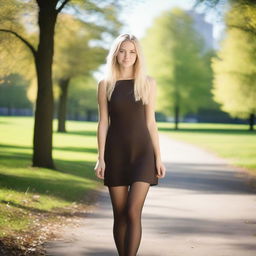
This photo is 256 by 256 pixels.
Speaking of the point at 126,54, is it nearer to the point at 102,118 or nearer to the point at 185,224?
the point at 102,118

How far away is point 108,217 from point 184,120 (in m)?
78.0

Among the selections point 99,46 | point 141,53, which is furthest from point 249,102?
point 141,53

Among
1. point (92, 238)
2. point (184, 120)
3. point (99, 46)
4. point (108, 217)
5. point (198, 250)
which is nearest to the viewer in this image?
point (198, 250)

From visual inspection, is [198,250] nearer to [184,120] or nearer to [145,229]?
[145,229]

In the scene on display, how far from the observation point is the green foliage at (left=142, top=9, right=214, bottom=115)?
1918 inches

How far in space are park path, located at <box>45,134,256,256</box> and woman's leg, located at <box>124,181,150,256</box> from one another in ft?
4.70

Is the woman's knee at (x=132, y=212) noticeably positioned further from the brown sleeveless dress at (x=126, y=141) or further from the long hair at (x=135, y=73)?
the long hair at (x=135, y=73)

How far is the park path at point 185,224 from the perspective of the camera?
595 cm

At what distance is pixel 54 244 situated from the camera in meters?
6.17

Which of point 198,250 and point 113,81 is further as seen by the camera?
point 198,250

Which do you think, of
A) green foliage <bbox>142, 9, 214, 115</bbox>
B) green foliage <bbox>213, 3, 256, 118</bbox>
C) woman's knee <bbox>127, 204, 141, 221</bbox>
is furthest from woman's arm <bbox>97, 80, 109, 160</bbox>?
green foliage <bbox>142, 9, 214, 115</bbox>

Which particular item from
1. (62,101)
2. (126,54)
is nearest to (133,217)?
(126,54)

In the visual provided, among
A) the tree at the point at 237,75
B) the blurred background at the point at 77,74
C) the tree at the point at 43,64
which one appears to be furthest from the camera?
the tree at the point at 237,75

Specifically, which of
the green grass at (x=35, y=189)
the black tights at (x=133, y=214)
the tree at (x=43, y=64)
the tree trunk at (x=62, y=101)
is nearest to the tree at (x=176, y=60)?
the tree trunk at (x=62, y=101)
